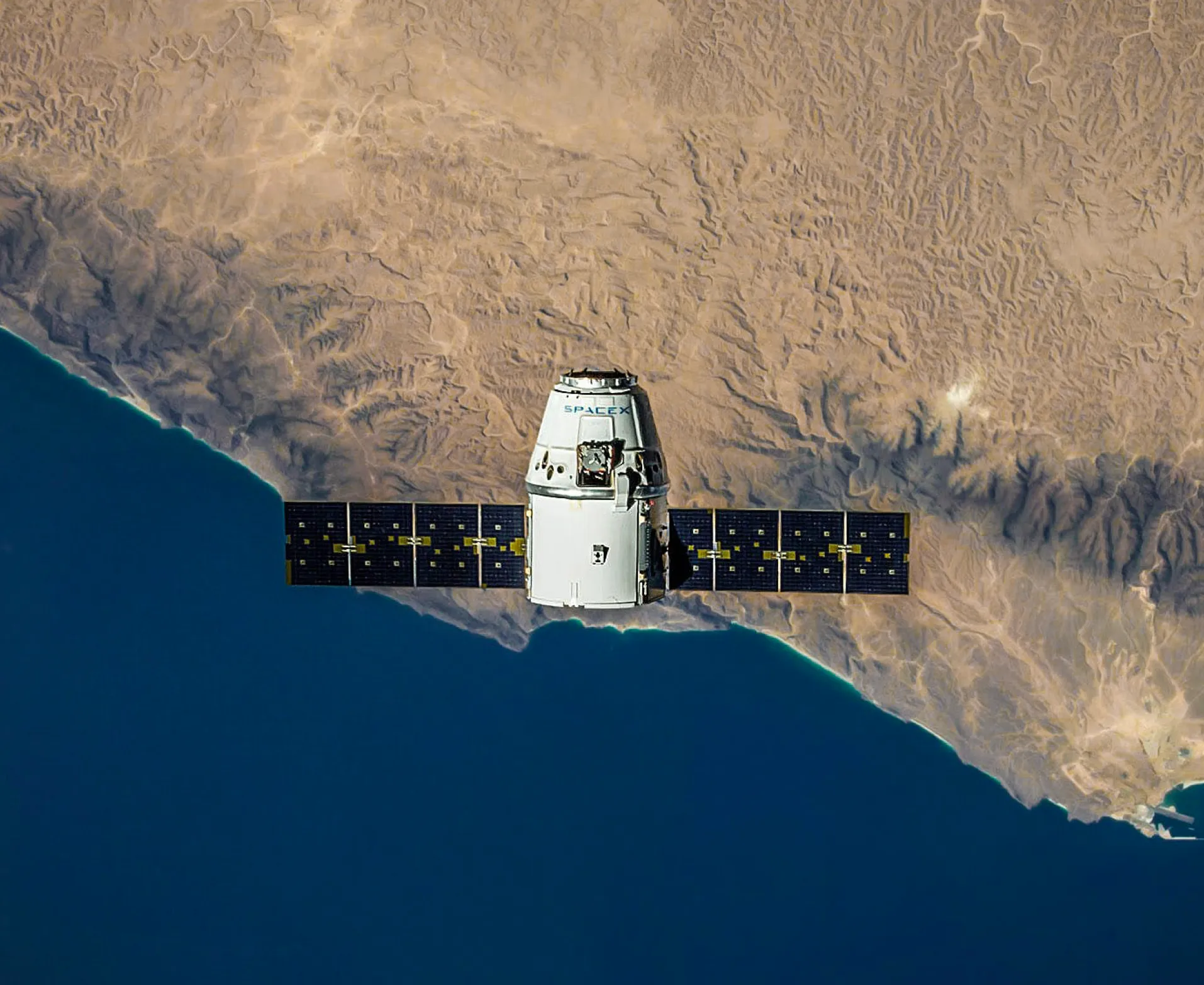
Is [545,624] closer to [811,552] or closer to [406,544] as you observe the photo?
[406,544]

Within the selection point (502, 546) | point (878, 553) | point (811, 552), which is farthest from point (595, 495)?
point (878, 553)

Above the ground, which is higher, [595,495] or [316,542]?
[595,495]

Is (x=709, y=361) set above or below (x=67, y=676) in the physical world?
above

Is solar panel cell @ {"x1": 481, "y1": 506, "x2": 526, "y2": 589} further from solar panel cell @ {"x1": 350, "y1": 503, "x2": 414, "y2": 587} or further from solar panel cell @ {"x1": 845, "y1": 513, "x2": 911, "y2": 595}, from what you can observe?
solar panel cell @ {"x1": 845, "y1": 513, "x2": 911, "y2": 595}

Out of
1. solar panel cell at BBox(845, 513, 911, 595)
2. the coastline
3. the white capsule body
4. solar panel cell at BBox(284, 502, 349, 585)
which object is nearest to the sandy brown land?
the coastline

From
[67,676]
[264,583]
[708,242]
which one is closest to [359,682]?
[264,583]

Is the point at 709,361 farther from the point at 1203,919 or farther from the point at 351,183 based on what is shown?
the point at 1203,919

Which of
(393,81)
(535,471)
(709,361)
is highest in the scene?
(393,81)
